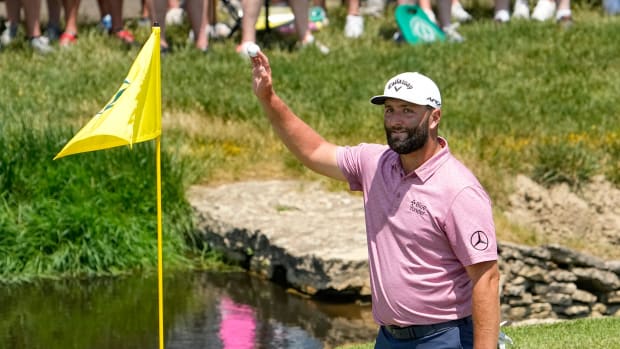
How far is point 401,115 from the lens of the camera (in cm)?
550

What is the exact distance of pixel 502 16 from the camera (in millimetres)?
16672

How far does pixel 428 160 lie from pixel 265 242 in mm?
5378

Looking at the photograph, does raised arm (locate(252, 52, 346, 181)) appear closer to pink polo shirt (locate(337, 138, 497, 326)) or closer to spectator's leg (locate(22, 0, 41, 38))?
pink polo shirt (locate(337, 138, 497, 326))

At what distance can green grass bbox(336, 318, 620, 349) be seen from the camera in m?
7.97

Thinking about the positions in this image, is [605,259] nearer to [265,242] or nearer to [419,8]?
[265,242]

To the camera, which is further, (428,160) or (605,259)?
(605,259)

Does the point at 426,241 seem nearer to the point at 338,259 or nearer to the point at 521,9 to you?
the point at 338,259

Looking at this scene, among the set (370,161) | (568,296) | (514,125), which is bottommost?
(568,296)

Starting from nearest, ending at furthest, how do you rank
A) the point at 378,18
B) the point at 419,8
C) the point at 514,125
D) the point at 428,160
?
the point at 428,160
the point at 514,125
the point at 419,8
the point at 378,18

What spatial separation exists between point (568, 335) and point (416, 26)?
27.2ft

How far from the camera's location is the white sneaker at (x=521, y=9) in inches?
668

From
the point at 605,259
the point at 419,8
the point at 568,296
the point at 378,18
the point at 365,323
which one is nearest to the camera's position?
the point at 365,323

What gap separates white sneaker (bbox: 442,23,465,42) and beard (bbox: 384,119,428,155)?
1046 cm

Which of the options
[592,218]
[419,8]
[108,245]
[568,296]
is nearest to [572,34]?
[419,8]
